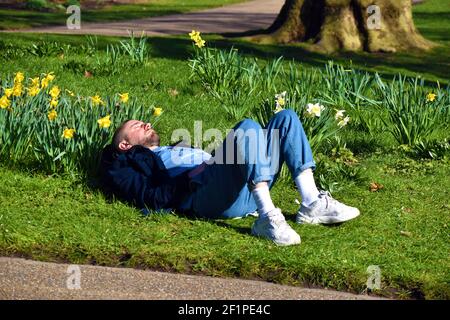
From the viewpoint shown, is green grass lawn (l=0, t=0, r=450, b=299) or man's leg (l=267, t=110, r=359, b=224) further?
man's leg (l=267, t=110, r=359, b=224)

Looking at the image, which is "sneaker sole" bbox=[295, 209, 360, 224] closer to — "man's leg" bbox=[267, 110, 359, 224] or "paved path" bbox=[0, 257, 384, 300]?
"man's leg" bbox=[267, 110, 359, 224]

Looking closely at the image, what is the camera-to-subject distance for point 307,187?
545 cm

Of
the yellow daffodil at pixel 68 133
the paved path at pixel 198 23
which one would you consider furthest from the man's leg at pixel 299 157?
the paved path at pixel 198 23

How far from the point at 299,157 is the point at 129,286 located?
1.24m

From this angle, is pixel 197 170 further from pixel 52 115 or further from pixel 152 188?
pixel 52 115

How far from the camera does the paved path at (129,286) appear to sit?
455 cm

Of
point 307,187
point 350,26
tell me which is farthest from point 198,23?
point 307,187

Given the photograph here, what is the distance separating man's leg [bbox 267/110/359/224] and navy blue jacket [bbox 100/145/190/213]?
0.56 meters

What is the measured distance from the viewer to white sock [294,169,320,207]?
540 centimetres

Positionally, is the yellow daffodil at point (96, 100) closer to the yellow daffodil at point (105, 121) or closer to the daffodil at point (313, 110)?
the yellow daffodil at point (105, 121)

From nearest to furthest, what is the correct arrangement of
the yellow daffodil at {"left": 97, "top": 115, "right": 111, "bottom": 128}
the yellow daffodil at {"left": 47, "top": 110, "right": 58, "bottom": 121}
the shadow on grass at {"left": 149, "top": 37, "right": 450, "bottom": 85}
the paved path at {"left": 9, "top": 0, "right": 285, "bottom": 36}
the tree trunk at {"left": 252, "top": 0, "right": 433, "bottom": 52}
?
1. the yellow daffodil at {"left": 97, "top": 115, "right": 111, "bottom": 128}
2. the yellow daffodil at {"left": 47, "top": 110, "right": 58, "bottom": 121}
3. the shadow on grass at {"left": 149, "top": 37, "right": 450, "bottom": 85}
4. the tree trunk at {"left": 252, "top": 0, "right": 433, "bottom": 52}
5. the paved path at {"left": 9, "top": 0, "right": 285, "bottom": 36}

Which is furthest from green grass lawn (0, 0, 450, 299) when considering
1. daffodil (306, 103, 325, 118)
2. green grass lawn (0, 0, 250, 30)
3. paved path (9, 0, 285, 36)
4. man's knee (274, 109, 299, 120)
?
green grass lawn (0, 0, 250, 30)

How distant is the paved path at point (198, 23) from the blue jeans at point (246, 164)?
26.5ft

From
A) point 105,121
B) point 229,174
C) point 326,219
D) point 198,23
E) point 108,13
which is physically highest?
point 105,121
